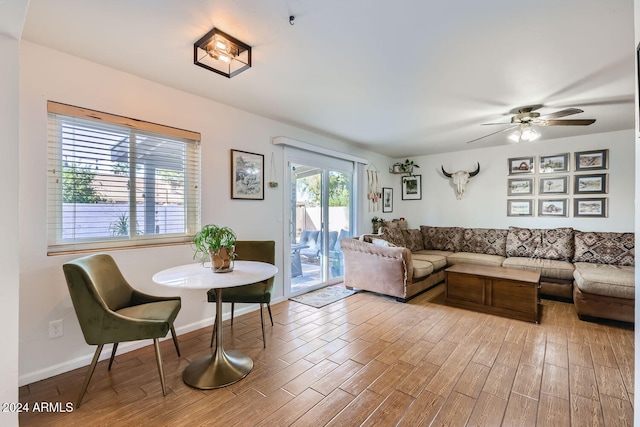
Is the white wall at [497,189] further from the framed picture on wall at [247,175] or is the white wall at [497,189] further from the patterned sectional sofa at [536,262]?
the framed picture on wall at [247,175]

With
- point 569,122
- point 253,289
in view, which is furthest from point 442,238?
point 253,289

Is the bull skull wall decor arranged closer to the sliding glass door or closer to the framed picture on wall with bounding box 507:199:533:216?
the framed picture on wall with bounding box 507:199:533:216

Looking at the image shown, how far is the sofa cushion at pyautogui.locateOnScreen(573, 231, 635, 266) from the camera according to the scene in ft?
12.3

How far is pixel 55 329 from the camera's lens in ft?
6.86

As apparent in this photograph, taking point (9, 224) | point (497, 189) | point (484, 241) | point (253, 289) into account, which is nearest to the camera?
point (9, 224)

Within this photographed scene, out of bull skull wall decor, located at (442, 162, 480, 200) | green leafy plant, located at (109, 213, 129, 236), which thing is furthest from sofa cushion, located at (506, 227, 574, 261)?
green leafy plant, located at (109, 213, 129, 236)

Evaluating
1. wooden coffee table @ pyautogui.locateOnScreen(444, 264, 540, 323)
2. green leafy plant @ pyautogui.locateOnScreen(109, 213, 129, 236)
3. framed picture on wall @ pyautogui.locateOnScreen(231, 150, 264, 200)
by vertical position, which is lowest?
wooden coffee table @ pyautogui.locateOnScreen(444, 264, 540, 323)

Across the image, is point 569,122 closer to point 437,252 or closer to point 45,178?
point 437,252

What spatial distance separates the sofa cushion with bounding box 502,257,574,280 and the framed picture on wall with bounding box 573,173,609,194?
3.85ft

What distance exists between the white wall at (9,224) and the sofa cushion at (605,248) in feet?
18.8

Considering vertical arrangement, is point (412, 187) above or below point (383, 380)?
above

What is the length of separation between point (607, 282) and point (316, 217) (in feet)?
11.3

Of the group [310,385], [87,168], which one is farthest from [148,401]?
[87,168]

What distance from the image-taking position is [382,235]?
449 cm
